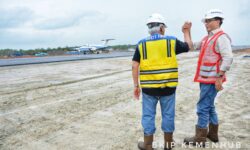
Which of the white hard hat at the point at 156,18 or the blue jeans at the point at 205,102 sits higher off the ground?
the white hard hat at the point at 156,18

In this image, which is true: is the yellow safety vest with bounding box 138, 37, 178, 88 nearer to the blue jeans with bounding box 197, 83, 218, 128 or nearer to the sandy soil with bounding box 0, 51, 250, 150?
the blue jeans with bounding box 197, 83, 218, 128

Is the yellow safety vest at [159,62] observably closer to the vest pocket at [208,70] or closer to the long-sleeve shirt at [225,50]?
the vest pocket at [208,70]

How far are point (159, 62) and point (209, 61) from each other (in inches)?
32.2

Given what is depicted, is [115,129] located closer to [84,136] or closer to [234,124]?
[84,136]

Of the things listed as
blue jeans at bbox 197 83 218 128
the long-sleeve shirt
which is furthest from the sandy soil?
the long-sleeve shirt

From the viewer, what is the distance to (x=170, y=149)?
3834mm

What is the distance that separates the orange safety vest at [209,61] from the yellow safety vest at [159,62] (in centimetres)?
55

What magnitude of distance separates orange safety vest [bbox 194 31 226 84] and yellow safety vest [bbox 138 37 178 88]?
545mm

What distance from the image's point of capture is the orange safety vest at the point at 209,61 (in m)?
3.69

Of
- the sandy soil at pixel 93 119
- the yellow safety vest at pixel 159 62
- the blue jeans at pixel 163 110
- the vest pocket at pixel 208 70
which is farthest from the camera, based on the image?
the sandy soil at pixel 93 119

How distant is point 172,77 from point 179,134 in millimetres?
1376

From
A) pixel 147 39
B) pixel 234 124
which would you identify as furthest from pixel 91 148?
pixel 234 124

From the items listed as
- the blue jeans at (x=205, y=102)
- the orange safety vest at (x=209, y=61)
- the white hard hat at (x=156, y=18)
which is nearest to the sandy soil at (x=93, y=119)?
the blue jeans at (x=205, y=102)

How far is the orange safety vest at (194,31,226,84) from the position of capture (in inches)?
145
